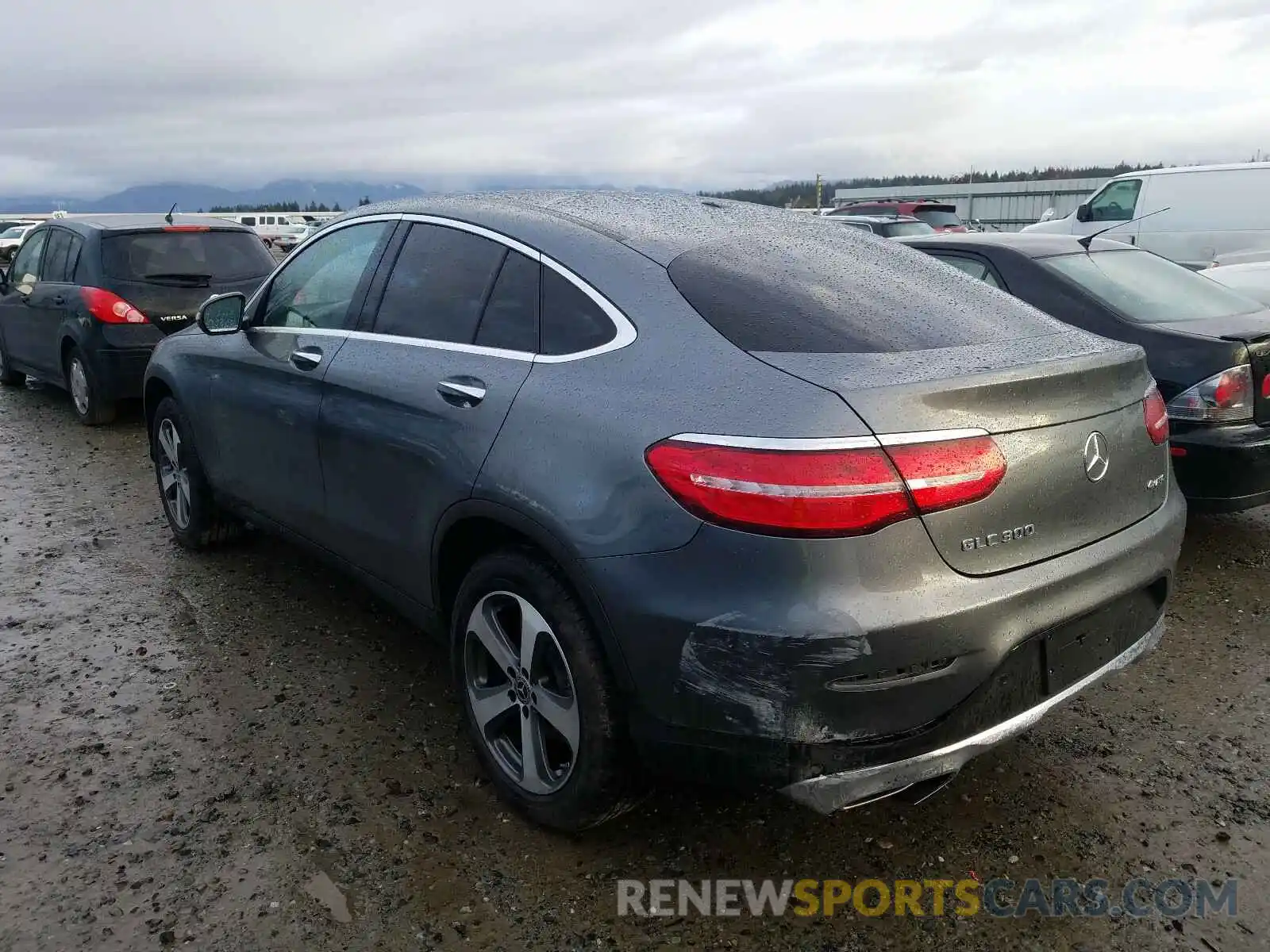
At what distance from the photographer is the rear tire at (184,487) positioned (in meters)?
4.68

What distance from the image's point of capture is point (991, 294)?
3018 mm

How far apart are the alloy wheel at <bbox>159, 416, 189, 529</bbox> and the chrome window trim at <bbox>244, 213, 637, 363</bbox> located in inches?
45.4

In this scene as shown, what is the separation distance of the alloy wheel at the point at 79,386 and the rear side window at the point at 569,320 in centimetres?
668

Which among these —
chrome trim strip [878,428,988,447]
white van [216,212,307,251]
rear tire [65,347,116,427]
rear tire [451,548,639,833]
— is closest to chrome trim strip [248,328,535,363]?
rear tire [451,548,639,833]

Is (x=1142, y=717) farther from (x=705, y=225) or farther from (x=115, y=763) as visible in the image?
(x=115, y=763)

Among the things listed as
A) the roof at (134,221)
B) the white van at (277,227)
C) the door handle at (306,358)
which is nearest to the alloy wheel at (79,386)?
the roof at (134,221)

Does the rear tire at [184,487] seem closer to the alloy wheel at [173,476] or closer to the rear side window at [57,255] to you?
the alloy wheel at [173,476]

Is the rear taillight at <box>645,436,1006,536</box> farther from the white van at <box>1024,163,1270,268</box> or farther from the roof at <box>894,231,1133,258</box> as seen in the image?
the white van at <box>1024,163,1270,268</box>

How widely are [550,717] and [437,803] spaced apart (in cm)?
54

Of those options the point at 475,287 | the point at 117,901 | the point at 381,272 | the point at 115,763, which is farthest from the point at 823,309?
the point at 115,763

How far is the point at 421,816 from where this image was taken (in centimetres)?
284

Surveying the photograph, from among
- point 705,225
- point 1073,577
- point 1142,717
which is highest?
point 705,225

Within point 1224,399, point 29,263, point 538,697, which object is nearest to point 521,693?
point 538,697

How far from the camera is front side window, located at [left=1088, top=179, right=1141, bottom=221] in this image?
46.5 feet
